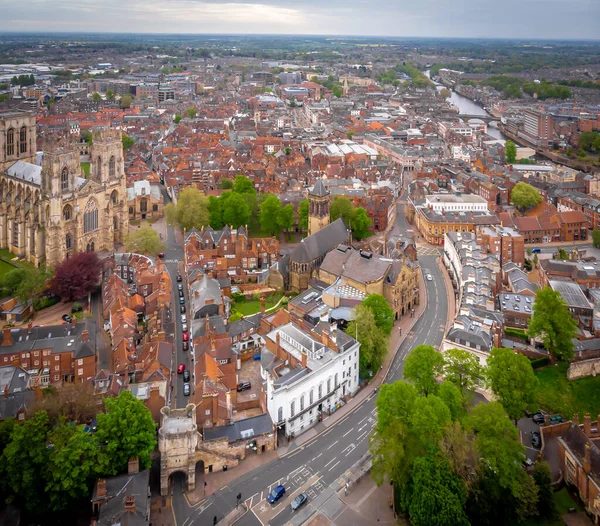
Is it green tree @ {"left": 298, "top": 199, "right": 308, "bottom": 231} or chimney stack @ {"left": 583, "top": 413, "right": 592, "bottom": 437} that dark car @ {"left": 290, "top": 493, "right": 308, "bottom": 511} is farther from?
green tree @ {"left": 298, "top": 199, "right": 308, "bottom": 231}

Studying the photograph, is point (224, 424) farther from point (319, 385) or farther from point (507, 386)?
point (507, 386)

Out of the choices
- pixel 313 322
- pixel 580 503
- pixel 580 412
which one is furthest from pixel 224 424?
pixel 580 412

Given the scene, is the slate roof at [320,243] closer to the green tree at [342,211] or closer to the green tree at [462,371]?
the green tree at [342,211]

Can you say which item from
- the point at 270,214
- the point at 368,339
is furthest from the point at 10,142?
the point at 368,339

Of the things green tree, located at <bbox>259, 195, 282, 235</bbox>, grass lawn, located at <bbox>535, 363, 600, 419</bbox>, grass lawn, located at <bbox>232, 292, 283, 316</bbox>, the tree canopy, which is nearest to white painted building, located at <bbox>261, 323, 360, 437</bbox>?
grass lawn, located at <bbox>232, 292, 283, 316</bbox>

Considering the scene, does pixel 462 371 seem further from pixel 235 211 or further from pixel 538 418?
pixel 235 211

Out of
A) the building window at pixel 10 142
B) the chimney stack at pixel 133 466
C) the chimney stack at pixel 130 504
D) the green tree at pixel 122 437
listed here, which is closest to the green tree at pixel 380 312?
the green tree at pixel 122 437
